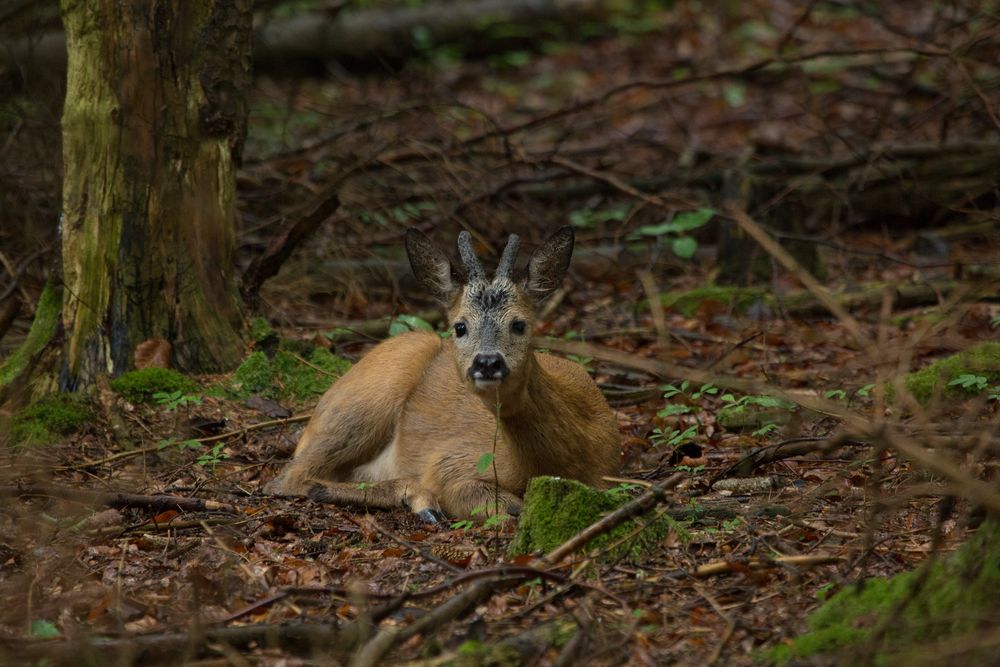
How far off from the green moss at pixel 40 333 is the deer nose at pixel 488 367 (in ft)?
9.53

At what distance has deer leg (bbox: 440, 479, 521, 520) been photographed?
593 centimetres

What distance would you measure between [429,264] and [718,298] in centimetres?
376

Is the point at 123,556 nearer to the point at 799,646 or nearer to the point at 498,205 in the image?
the point at 799,646

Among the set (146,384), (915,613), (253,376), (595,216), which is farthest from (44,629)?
(595,216)

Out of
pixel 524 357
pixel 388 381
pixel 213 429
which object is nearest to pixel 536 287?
pixel 524 357

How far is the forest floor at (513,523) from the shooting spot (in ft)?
13.2

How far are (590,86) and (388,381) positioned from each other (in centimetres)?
1044

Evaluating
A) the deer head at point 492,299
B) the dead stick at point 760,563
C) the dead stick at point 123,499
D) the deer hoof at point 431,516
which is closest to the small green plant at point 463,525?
the deer hoof at point 431,516

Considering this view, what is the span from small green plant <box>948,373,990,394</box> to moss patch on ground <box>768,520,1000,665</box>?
241 centimetres

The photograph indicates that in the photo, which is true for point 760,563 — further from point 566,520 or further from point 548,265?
point 548,265

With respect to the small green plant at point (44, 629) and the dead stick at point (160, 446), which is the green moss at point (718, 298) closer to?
the dead stick at point (160, 446)

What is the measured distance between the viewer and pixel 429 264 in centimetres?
635

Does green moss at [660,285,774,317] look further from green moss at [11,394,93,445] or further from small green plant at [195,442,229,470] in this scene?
green moss at [11,394,93,445]

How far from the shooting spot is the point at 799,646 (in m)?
3.61
